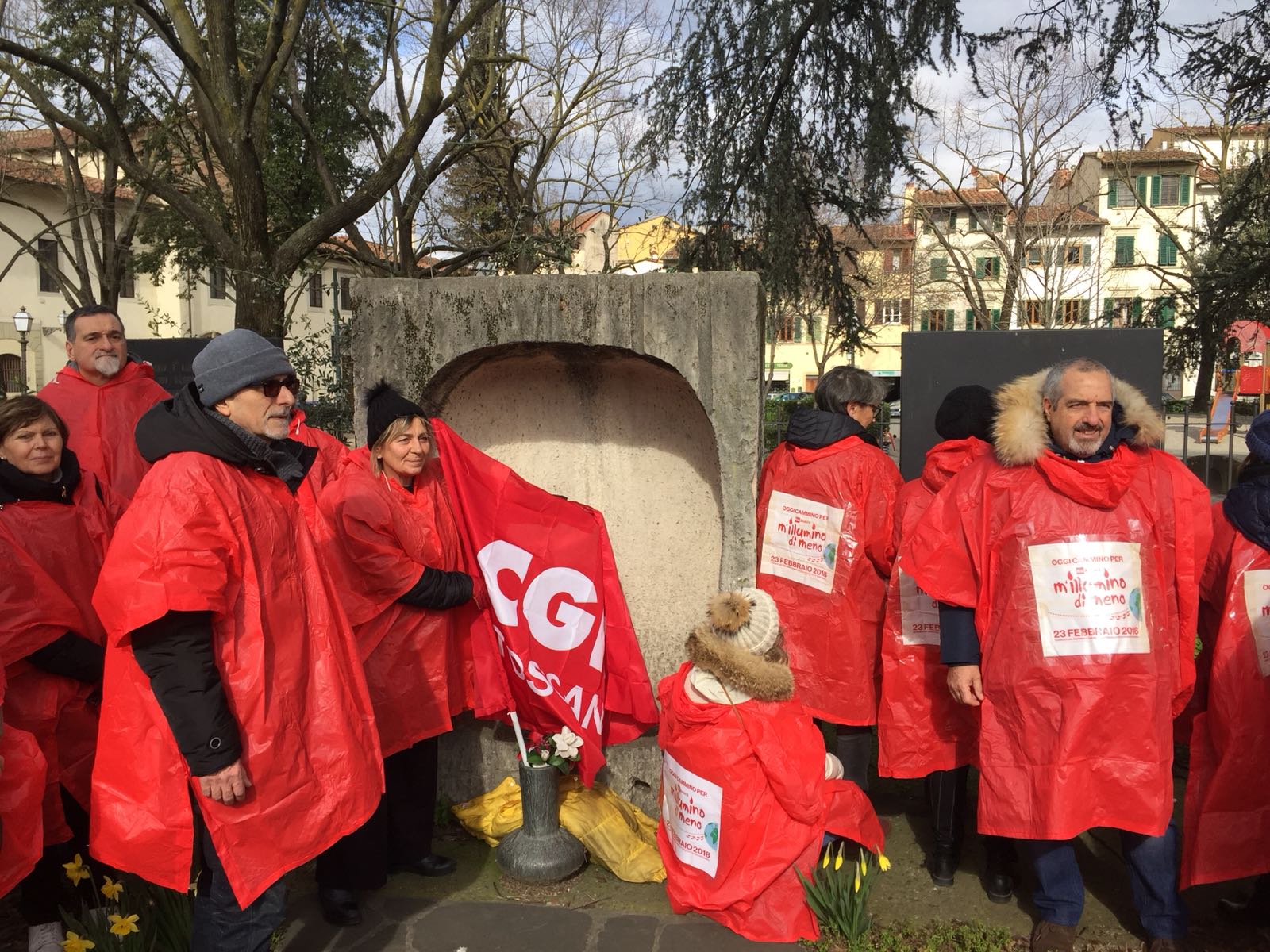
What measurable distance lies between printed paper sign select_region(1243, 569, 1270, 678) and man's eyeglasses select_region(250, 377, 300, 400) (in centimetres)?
271

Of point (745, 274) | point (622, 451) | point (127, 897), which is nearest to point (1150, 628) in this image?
point (745, 274)

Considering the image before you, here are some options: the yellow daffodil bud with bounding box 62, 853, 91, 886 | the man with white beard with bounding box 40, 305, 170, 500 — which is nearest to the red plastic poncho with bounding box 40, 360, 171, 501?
the man with white beard with bounding box 40, 305, 170, 500

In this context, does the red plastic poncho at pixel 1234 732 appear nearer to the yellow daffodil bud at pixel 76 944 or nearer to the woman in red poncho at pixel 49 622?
the yellow daffodil bud at pixel 76 944

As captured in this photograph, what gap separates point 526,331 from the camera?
3824 mm

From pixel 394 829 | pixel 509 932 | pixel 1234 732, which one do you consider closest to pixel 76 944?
pixel 394 829

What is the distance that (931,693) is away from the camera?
3.55 meters

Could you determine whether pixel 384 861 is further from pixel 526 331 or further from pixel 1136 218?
pixel 1136 218

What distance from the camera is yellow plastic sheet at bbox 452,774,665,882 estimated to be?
366cm

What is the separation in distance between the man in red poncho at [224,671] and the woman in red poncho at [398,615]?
0.65 m

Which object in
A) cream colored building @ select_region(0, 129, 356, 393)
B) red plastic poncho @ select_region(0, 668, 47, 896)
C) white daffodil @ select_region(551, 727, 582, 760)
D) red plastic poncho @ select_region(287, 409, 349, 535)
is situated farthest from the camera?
cream colored building @ select_region(0, 129, 356, 393)

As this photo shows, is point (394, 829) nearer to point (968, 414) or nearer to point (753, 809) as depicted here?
point (753, 809)

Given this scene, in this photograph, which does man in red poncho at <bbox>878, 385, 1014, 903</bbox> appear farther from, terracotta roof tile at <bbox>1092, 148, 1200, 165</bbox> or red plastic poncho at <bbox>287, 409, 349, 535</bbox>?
terracotta roof tile at <bbox>1092, 148, 1200, 165</bbox>

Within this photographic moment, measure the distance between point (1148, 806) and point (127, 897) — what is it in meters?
2.98

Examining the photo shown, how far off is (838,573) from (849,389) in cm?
71
